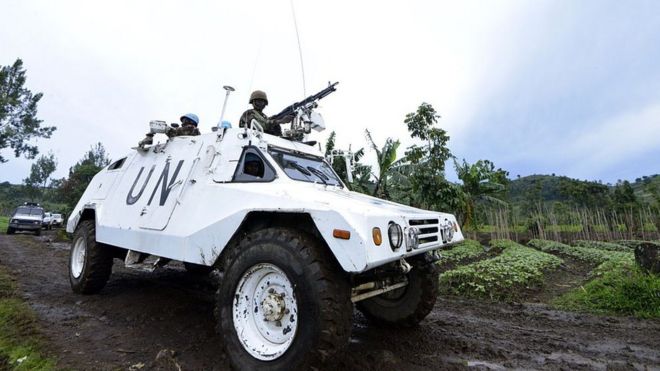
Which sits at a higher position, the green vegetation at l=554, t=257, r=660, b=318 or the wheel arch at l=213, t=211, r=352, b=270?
the wheel arch at l=213, t=211, r=352, b=270

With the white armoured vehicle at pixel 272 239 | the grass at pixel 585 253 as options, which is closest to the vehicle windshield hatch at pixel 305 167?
the white armoured vehicle at pixel 272 239

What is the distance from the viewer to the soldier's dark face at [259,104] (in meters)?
5.34

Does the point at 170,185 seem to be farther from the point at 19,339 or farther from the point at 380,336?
the point at 380,336

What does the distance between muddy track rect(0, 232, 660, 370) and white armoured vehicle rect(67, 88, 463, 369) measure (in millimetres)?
492

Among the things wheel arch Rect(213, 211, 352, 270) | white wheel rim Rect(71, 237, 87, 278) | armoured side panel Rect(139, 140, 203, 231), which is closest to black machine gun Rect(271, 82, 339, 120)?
armoured side panel Rect(139, 140, 203, 231)

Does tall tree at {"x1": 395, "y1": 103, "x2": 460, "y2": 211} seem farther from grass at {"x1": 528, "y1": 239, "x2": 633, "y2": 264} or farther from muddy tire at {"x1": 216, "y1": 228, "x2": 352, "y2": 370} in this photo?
muddy tire at {"x1": 216, "y1": 228, "x2": 352, "y2": 370}

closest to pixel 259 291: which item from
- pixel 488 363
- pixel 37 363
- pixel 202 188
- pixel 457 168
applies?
pixel 202 188

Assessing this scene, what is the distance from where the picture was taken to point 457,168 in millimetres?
18719

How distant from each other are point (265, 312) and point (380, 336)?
166cm

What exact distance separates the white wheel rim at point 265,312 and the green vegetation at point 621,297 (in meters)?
4.97

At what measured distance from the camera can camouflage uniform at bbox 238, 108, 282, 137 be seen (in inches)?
199

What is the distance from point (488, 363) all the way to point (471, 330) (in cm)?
111

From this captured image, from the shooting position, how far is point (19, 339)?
351 centimetres

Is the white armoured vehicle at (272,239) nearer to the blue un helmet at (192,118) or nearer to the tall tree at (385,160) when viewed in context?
the blue un helmet at (192,118)
